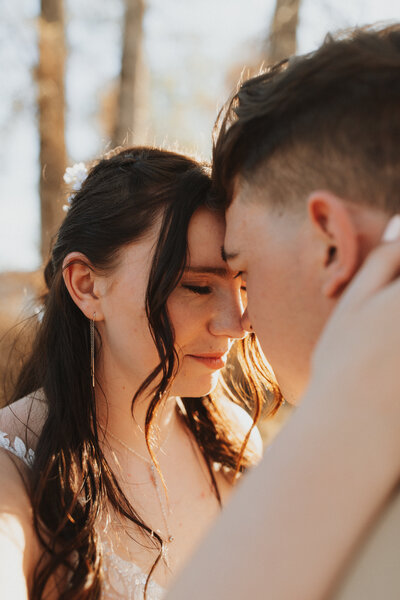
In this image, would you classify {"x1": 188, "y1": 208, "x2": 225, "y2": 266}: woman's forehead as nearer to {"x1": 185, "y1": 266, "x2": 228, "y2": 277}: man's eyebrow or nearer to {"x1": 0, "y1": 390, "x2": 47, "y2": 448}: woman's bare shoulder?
{"x1": 185, "y1": 266, "x2": 228, "y2": 277}: man's eyebrow

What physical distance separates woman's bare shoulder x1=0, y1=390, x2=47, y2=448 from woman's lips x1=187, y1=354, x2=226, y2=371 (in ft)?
2.24

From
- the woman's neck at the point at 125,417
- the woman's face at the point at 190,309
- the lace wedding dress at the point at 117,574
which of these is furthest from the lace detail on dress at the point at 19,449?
the woman's face at the point at 190,309

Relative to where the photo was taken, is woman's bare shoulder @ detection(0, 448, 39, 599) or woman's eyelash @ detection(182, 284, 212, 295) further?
woman's eyelash @ detection(182, 284, 212, 295)

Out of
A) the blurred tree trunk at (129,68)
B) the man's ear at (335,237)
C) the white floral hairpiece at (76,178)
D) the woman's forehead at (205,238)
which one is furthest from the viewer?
the blurred tree trunk at (129,68)

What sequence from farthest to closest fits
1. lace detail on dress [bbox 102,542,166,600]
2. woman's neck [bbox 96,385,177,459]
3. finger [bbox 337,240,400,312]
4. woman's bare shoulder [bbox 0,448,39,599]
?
woman's neck [bbox 96,385,177,459] → lace detail on dress [bbox 102,542,166,600] → woman's bare shoulder [bbox 0,448,39,599] → finger [bbox 337,240,400,312]

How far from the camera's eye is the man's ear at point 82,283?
262 centimetres

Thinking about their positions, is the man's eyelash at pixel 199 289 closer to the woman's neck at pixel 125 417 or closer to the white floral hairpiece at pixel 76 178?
the woman's neck at pixel 125 417

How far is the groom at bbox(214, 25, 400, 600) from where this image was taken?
1.44 m

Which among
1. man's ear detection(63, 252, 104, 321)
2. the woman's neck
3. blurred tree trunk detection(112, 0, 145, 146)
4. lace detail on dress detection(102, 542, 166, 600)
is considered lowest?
lace detail on dress detection(102, 542, 166, 600)

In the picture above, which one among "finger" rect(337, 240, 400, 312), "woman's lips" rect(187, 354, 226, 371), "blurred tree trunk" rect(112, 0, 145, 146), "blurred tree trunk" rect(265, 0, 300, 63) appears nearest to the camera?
"finger" rect(337, 240, 400, 312)

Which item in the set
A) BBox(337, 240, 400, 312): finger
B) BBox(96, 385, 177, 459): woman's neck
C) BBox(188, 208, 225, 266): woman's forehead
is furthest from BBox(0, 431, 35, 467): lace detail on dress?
BBox(337, 240, 400, 312): finger

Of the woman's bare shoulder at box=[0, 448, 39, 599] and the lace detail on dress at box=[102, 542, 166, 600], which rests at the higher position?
the woman's bare shoulder at box=[0, 448, 39, 599]

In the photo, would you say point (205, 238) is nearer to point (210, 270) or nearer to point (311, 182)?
point (210, 270)

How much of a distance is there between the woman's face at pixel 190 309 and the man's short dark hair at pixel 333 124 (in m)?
0.63
